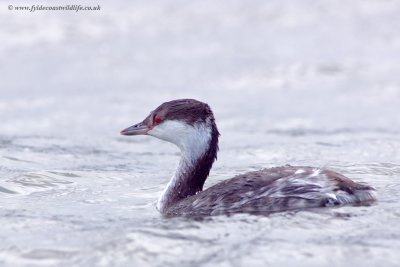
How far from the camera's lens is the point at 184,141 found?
10.9 m

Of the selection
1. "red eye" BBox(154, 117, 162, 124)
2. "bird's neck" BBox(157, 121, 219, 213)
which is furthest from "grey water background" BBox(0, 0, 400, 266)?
"red eye" BBox(154, 117, 162, 124)

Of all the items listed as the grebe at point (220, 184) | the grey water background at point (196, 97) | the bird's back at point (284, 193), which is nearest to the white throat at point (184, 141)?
the grebe at point (220, 184)

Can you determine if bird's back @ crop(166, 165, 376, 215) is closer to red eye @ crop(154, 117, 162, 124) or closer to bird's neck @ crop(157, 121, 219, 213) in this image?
bird's neck @ crop(157, 121, 219, 213)

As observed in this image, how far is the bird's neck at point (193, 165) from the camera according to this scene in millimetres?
10734

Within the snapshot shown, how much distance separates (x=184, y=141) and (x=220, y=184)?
67 centimetres

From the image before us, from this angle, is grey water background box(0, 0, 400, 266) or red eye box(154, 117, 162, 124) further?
red eye box(154, 117, 162, 124)

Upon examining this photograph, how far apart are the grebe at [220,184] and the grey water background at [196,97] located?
0.19 metres

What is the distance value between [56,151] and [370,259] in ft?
25.2

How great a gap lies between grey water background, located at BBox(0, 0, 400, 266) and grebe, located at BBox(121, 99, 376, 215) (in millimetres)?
194

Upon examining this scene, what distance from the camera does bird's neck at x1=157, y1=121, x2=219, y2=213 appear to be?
1073cm

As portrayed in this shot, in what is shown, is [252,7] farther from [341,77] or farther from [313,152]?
[313,152]

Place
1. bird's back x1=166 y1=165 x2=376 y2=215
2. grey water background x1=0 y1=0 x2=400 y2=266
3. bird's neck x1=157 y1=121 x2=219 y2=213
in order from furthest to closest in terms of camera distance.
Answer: bird's neck x1=157 y1=121 x2=219 y2=213 < bird's back x1=166 y1=165 x2=376 y2=215 < grey water background x1=0 y1=0 x2=400 y2=266

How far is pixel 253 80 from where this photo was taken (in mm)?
21438

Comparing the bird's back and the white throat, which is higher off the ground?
the white throat
